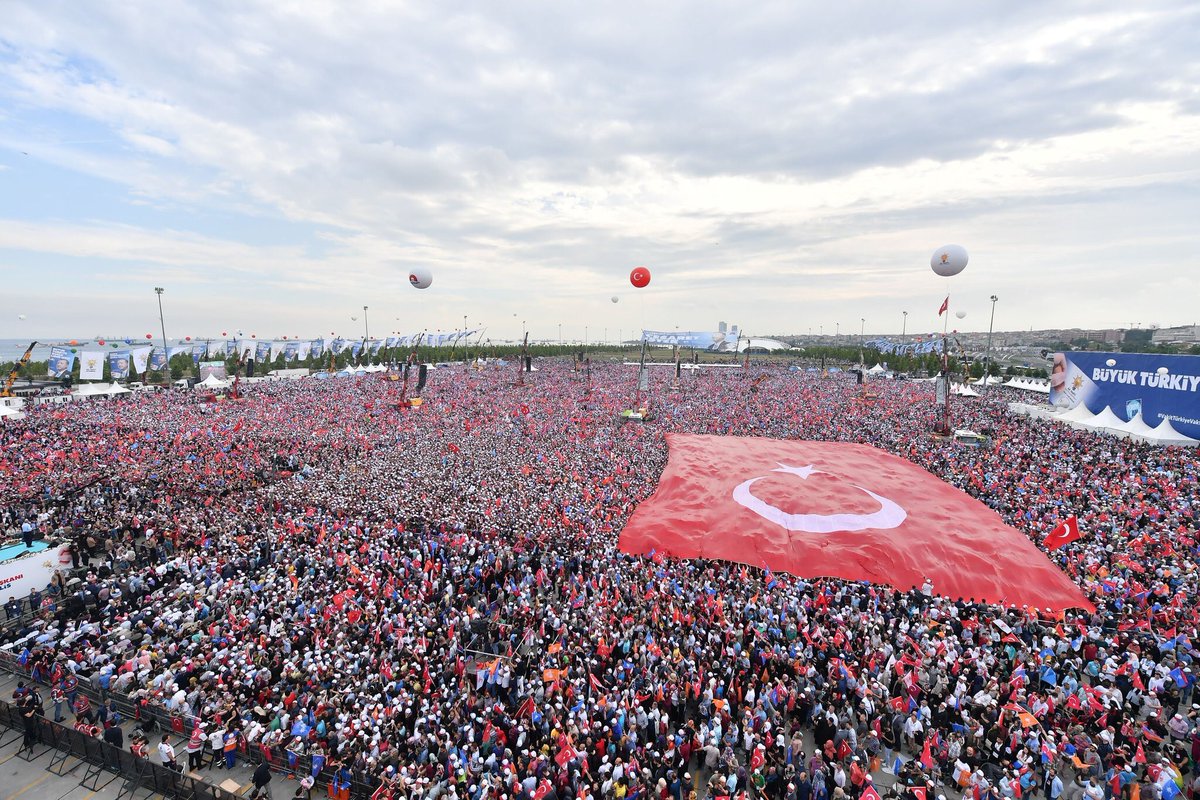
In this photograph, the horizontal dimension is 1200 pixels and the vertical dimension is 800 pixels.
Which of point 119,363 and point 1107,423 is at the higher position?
point 119,363

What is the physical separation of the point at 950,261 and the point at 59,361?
59130 mm

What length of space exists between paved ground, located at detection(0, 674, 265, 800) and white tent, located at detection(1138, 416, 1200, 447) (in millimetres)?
37431

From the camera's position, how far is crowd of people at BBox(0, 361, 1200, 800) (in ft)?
31.5

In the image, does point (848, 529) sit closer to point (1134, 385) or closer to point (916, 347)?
point (1134, 385)

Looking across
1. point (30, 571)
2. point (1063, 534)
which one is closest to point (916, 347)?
point (1063, 534)

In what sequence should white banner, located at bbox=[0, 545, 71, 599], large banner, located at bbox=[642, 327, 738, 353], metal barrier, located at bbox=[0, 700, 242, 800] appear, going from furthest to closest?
large banner, located at bbox=[642, 327, 738, 353]
white banner, located at bbox=[0, 545, 71, 599]
metal barrier, located at bbox=[0, 700, 242, 800]

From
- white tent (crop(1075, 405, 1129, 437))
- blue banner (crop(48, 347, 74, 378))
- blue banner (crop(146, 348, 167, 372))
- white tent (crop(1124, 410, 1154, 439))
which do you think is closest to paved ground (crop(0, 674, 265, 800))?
A: white tent (crop(1124, 410, 1154, 439))

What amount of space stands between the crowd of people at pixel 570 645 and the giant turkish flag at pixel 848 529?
1.05 metres

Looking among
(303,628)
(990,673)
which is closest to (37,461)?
(303,628)

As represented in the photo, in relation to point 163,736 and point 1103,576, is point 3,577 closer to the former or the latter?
point 163,736

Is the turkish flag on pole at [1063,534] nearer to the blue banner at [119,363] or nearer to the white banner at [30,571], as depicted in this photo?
the white banner at [30,571]

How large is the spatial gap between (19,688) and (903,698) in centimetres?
1845

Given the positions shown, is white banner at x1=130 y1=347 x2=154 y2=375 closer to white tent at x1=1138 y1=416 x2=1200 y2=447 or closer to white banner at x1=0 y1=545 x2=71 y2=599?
white banner at x1=0 y1=545 x2=71 y2=599

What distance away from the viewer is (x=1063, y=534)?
56.6 ft
